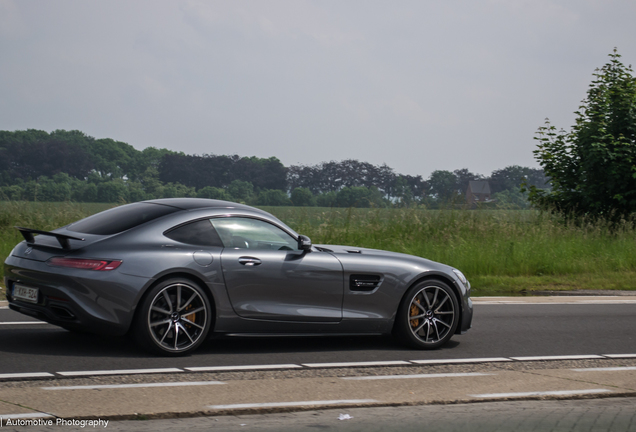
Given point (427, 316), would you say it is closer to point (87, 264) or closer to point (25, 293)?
point (87, 264)

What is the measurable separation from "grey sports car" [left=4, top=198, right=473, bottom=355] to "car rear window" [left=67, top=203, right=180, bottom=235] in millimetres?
14

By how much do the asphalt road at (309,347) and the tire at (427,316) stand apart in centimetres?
14

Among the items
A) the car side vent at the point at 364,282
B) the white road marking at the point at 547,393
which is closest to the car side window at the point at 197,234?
the car side vent at the point at 364,282

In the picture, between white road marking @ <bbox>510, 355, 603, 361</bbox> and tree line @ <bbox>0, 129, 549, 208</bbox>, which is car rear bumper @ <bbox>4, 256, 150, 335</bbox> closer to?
white road marking @ <bbox>510, 355, 603, 361</bbox>

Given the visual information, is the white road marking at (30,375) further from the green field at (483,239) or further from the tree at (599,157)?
the tree at (599,157)

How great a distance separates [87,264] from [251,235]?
1576 mm

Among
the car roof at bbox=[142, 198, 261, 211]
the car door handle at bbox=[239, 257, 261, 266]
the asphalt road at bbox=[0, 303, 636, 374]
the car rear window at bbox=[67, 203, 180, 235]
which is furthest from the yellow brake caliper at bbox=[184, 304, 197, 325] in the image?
the car roof at bbox=[142, 198, 261, 211]

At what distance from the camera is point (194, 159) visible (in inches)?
2399

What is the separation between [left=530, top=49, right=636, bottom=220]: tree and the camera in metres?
24.1

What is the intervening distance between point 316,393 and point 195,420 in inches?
43.8

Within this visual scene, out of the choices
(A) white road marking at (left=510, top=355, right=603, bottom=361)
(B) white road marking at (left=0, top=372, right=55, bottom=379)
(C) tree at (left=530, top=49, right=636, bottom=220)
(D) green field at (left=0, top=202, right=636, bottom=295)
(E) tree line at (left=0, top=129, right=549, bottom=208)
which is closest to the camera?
(B) white road marking at (left=0, top=372, right=55, bottom=379)

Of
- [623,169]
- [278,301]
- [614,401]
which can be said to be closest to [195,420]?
[278,301]

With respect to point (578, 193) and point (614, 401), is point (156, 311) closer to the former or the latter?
point (614, 401)

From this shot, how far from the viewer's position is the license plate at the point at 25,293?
250 inches
